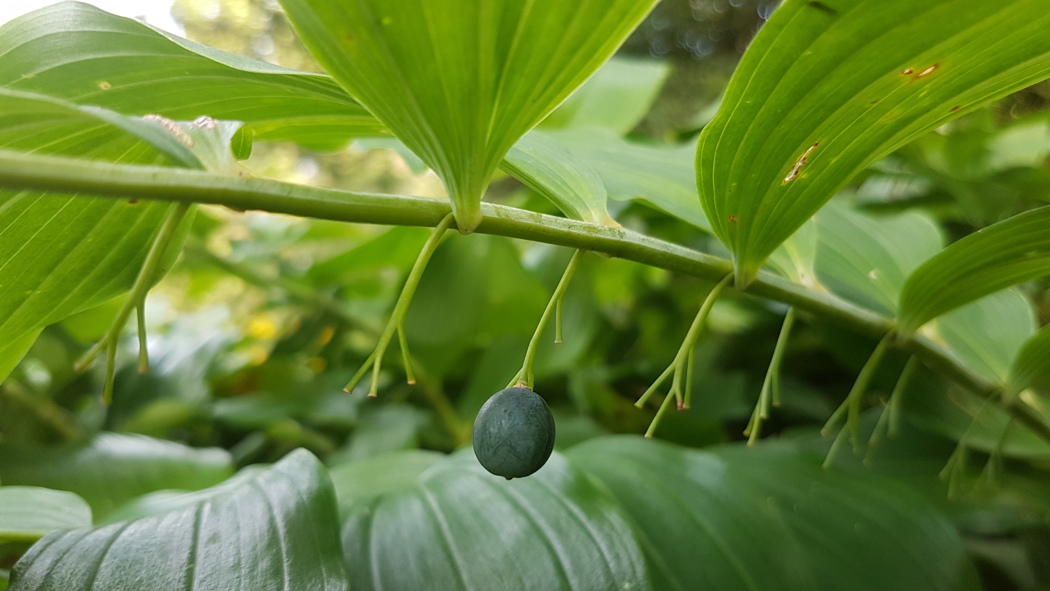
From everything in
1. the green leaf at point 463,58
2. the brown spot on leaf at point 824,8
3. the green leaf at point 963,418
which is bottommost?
the green leaf at point 963,418

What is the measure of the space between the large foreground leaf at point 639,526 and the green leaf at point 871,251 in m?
0.20

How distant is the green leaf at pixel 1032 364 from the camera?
20.0 inches

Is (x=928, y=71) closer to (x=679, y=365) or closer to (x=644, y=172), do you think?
(x=679, y=365)

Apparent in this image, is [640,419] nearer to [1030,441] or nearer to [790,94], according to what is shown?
[1030,441]

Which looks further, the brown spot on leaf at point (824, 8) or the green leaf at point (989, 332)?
the green leaf at point (989, 332)

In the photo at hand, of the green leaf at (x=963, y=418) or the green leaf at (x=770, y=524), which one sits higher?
the green leaf at (x=963, y=418)

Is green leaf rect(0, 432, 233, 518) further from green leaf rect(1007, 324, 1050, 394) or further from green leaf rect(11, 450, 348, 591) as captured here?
green leaf rect(1007, 324, 1050, 394)

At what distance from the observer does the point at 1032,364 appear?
53 cm

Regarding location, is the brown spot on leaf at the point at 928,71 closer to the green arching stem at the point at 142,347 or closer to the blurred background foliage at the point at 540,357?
the blurred background foliage at the point at 540,357

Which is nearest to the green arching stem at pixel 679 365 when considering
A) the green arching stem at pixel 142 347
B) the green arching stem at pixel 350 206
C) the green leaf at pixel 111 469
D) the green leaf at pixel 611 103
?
the green arching stem at pixel 350 206

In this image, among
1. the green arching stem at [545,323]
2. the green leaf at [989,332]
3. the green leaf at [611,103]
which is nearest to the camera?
the green arching stem at [545,323]

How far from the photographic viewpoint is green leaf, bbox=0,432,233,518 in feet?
2.17

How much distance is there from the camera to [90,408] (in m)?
1.04

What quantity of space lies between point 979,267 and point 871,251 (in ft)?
0.74
